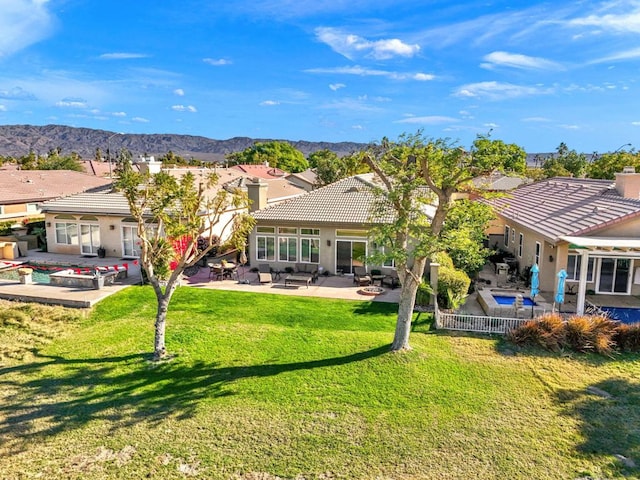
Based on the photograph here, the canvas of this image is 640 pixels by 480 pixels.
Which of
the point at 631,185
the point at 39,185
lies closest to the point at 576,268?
the point at 631,185

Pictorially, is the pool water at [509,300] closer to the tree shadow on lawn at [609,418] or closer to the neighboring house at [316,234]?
the neighboring house at [316,234]

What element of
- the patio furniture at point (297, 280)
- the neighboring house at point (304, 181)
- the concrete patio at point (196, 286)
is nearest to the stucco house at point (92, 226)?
the concrete patio at point (196, 286)

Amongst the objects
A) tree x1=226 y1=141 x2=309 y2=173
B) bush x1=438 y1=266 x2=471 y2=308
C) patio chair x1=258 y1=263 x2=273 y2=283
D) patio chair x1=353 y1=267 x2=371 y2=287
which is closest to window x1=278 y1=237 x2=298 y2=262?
patio chair x1=258 y1=263 x2=273 y2=283

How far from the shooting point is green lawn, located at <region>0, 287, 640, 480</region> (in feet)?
31.0

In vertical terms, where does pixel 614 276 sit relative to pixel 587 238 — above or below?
below

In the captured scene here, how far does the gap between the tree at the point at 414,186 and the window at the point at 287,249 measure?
10.7m

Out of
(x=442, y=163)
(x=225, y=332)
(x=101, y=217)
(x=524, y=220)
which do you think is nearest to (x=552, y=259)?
(x=524, y=220)

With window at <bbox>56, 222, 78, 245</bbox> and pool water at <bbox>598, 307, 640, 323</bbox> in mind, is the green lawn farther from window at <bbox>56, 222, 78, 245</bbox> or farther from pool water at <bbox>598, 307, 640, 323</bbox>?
window at <bbox>56, 222, 78, 245</bbox>

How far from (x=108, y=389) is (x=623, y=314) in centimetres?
1839

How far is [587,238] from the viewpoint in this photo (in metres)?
18.2

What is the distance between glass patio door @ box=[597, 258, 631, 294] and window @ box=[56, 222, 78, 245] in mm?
28945

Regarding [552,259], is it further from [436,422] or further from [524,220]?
[436,422]

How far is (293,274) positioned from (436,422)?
14.6 meters

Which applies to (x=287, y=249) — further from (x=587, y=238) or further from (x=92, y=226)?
(x=587, y=238)
